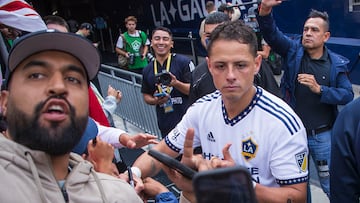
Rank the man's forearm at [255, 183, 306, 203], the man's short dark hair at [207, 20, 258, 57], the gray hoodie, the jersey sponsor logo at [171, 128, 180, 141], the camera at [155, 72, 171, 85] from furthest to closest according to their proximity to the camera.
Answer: the camera at [155, 72, 171, 85], the jersey sponsor logo at [171, 128, 180, 141], the man's short dark hair at [207, 20, 258, 57], the man's forearm at [255, 183, 306, 203], the gray hoodie

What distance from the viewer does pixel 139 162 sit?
2.18 meters

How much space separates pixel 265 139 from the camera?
189 cm

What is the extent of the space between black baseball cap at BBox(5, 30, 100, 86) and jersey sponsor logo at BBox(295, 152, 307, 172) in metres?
1.10

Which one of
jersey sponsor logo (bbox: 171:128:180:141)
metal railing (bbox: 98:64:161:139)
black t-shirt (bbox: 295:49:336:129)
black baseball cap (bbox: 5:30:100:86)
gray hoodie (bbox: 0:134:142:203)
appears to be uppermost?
black baseball cap (bbox: 5:30:100:86)

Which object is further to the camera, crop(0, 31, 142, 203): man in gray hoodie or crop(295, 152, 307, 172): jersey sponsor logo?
crop(295, 152, 307, 172): jersey sponsor logo

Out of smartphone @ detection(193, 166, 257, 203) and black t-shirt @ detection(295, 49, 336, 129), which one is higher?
smartphone @ detection(193, 166, 257, 203)

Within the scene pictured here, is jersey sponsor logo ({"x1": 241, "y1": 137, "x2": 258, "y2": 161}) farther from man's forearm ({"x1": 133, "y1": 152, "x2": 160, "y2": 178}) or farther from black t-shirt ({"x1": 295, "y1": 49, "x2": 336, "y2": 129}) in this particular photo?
black t-shirt ({"x1": 295, "y1": 49, "x2": 336, "y2": 129})

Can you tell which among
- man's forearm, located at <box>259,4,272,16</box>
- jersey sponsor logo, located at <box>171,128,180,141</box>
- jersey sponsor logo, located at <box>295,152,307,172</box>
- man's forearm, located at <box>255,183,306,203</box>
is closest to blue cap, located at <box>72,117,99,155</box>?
jersey sponsor logo, located at <box>171,128,180,141</box>

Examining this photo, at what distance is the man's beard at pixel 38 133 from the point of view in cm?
132

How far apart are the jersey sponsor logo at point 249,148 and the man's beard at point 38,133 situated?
895 mm

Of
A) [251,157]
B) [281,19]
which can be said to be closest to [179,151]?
[251,157]

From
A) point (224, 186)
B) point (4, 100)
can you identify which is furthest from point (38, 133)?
point (224, 186)

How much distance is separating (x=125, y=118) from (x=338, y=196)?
5.55 meters

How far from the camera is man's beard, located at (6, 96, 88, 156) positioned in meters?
1.32
